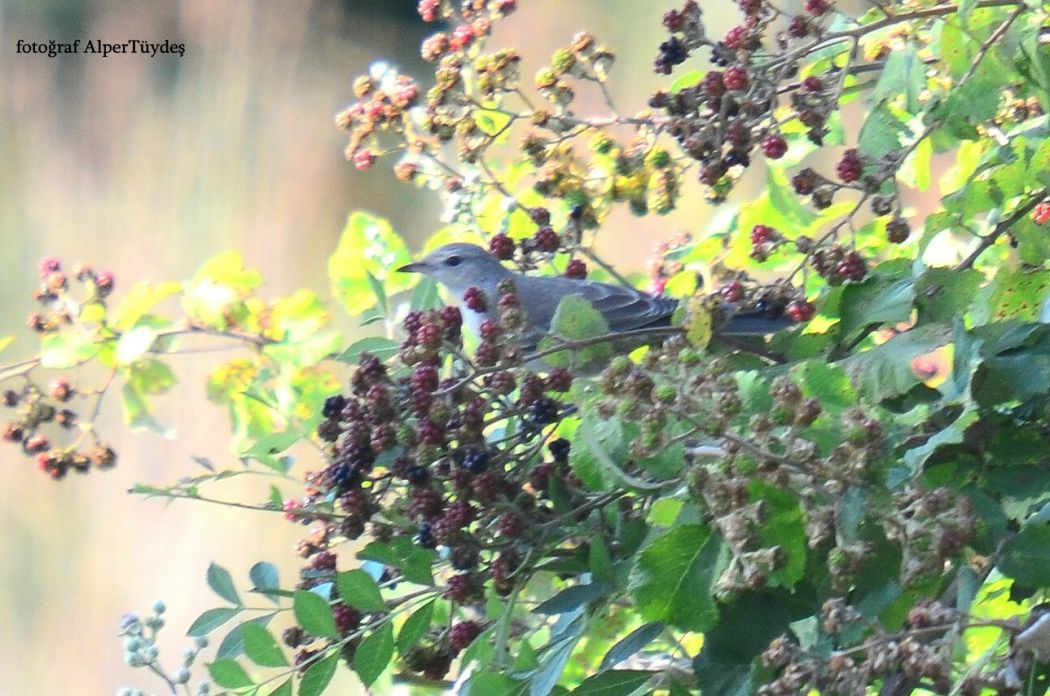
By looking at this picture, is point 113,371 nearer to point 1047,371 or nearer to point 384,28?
point 384,28

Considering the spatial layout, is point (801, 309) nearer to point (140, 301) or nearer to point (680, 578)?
point (680, 578)

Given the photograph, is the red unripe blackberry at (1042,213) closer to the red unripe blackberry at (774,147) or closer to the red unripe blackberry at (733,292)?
the red unripe blackberry at (774,147)

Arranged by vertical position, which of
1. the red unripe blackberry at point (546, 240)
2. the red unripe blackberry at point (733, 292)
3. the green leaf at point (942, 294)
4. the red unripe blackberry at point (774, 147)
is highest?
the red unripe blackberry at point (774, 147)

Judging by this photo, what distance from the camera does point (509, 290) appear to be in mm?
1146

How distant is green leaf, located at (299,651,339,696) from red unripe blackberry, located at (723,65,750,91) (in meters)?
0.75

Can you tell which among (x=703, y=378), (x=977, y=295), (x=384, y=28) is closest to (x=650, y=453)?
(x=703, y=378)

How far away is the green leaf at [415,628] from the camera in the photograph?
1.15m

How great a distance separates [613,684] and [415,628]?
0.79 feet

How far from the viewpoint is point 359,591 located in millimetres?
1113

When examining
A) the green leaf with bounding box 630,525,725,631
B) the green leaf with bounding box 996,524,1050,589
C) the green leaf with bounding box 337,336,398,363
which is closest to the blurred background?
the green leaf with bounding box 337,336,398,363

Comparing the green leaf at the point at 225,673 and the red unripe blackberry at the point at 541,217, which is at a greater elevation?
the red unripe blackberry at the point at 541,217

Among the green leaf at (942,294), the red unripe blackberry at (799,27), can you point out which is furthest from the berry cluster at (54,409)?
the green leaf at (942,294)

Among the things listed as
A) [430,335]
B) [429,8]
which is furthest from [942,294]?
[429,8]

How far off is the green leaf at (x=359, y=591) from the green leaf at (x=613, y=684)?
0.22 metres
